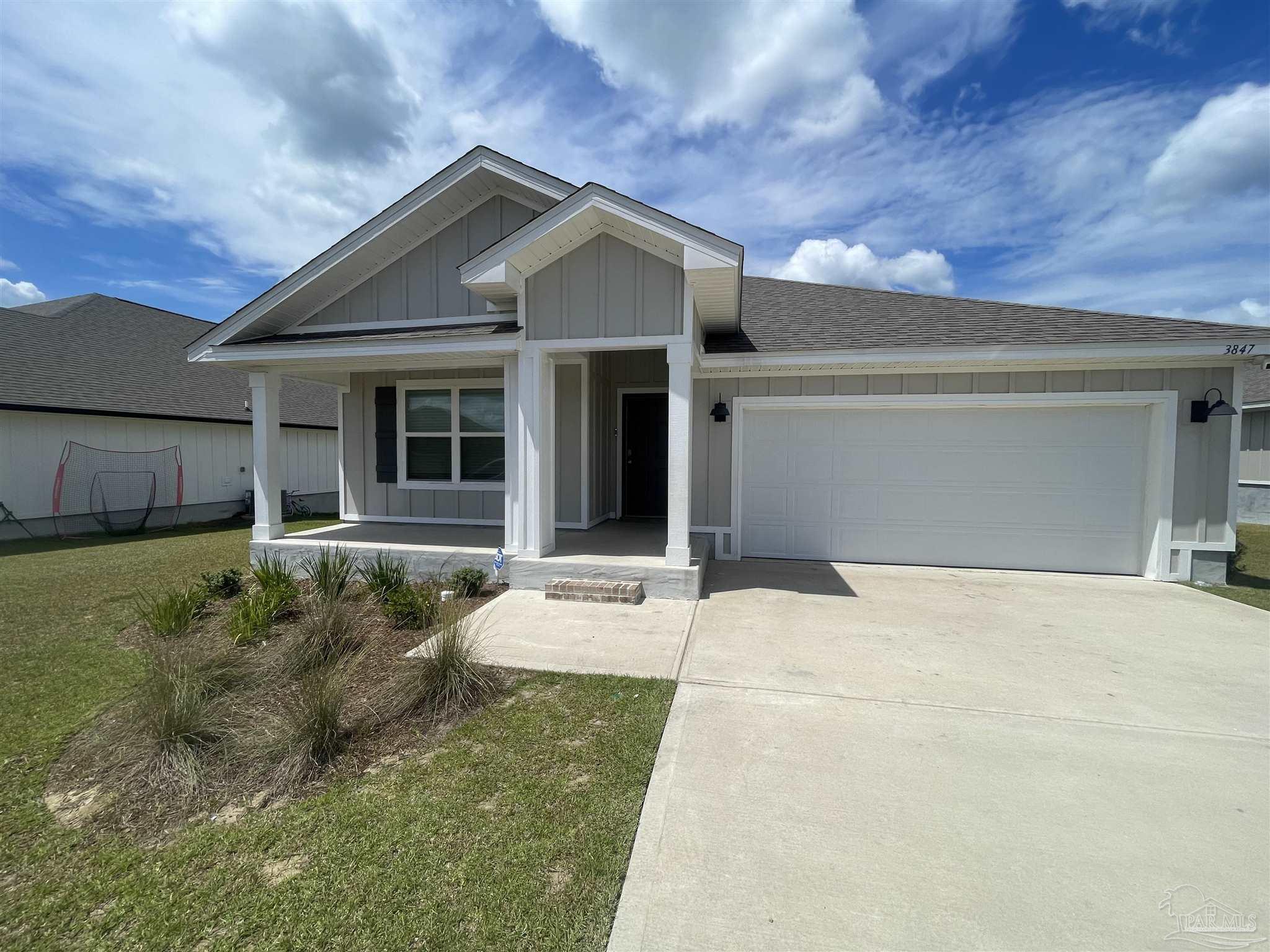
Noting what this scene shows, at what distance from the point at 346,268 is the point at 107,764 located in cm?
635

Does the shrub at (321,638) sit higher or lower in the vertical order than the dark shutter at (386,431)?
lower

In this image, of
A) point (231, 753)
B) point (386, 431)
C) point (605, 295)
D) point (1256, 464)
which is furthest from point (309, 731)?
point (1256, 464)

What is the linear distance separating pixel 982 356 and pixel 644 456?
521 centimetres

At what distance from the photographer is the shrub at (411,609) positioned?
15.8ft

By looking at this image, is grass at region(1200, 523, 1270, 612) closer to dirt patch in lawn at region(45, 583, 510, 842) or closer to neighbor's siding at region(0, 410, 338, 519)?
dirt patch in lawn at region(45, 583, 510, 842)

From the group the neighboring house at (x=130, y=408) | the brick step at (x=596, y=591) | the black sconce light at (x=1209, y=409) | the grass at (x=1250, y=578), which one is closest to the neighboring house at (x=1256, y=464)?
the grass at (x=1250, y=578)

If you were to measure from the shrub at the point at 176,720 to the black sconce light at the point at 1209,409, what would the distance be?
33.1 feet

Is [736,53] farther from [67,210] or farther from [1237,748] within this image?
[67,210]

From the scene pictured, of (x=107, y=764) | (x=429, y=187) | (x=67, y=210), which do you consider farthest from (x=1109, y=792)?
(x=67, y=210)

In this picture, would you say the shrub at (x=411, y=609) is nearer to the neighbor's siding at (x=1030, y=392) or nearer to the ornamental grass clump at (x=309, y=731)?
the ornamental grass clump at (x=309, y=731)

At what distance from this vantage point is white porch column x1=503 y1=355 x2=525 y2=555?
6023 millimetres

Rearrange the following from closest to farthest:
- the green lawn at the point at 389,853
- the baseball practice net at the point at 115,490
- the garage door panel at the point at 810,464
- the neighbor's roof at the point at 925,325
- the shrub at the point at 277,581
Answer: the green lawn at the point at 389,853
the shrub at the point at 277,581
the neighbor's roof at the point at 925,325
the garage door panel at the point at 810,464
the baseball practice net at the point at 115,490

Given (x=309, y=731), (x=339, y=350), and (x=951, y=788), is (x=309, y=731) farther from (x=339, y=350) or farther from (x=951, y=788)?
(x=339, y=350)

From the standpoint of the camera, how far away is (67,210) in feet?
46.8
